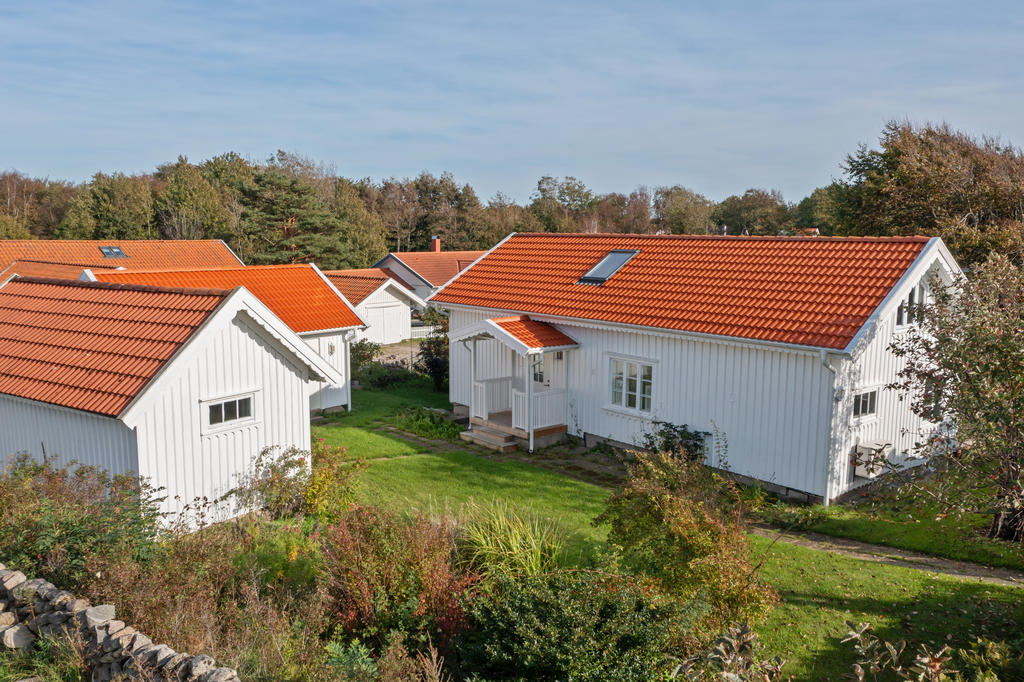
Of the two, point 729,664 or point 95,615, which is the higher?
point 729,664

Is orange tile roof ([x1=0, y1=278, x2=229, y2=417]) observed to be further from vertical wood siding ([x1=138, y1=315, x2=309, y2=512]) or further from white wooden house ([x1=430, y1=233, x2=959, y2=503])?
white wooden house ([x1=430, y1=233, x2=959, y2=503])

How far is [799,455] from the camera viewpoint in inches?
578

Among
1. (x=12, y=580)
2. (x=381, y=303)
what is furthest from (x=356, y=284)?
(x=12, y=580)

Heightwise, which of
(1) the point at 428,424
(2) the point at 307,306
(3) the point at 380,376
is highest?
(2) the point at 307,306

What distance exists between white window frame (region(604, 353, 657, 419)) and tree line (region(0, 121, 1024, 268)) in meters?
13.3

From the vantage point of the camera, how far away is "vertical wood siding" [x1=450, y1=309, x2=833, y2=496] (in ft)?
47.6

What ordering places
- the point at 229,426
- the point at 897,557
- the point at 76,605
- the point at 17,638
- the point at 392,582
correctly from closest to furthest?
1. the point at 76,605
2. the point at 17,638
3. the point at 392,582
4. the point at 897,557
5. the point at 229,426

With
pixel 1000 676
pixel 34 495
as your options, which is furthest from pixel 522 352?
pixel 1000 676

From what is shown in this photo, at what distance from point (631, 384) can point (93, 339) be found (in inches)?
437

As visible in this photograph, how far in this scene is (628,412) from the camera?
17.7m

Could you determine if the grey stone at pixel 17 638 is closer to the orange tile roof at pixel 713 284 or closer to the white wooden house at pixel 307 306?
the orange tile roof at pixel 713 284

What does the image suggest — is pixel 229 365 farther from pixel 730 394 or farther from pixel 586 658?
pixel 730 394

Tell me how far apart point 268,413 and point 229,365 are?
1.18 metres

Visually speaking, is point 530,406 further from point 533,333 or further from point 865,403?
point 865,403
